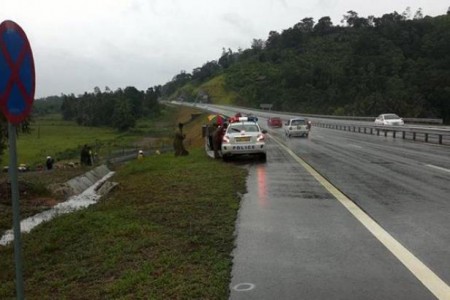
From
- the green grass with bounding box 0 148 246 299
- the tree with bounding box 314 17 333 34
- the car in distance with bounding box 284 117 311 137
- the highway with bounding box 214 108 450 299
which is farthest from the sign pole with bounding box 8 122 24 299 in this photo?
the tree with bounding box 314 17 333 34

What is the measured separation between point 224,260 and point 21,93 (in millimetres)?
3210

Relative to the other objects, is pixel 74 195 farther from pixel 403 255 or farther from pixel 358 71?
pixel 358 71

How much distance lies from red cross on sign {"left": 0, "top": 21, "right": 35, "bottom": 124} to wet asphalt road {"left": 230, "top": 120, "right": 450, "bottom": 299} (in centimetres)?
265

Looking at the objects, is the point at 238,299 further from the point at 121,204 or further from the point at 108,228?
the point at 121,204

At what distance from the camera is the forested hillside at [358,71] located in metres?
67.4

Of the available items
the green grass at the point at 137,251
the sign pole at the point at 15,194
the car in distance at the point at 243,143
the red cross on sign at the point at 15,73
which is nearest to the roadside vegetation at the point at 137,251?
the green grass at the point at 137,251

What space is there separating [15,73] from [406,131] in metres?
34.0

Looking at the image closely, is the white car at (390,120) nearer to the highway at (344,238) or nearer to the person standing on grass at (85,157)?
the person standing on grass at (85,157)

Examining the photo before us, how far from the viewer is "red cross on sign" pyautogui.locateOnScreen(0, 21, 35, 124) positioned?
4.10 meters

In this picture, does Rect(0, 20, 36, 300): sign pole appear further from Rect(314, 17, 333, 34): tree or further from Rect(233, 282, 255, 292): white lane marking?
Rect(314, 17, 333, 34): tree

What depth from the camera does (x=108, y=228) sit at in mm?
8898

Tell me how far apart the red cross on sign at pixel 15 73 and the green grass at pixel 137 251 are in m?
2.19

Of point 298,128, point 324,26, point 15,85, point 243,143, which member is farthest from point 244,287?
point 324,26

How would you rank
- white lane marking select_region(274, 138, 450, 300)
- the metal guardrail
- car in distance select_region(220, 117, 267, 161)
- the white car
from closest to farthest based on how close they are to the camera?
white lane marking select_region(274, 138, 450, 300), car in distance select_region(220, 117, 267, 161), the metal guardrail, the white car
